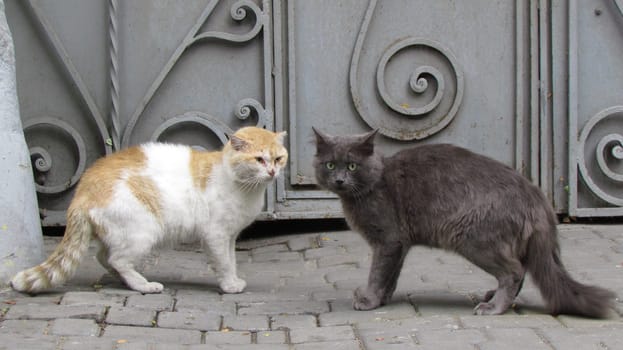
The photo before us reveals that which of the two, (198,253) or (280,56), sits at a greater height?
(280,56)

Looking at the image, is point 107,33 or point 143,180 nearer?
point 143,180

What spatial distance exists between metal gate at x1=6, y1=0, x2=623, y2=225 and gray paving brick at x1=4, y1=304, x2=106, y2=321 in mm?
2299

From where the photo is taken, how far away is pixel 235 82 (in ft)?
22.8

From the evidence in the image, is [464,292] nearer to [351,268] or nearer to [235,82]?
[351,268]

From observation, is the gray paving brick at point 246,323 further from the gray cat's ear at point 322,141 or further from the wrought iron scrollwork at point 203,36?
the wrought iron scrollwork at point 203,36

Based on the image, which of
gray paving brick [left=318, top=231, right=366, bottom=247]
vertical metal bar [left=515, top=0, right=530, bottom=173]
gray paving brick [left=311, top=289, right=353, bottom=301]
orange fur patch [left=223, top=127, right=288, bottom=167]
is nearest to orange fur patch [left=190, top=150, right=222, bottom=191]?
orange fur patch [left=223, top=127, right=288, bottom=167]

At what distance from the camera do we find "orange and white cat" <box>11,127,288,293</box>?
16.7 feet

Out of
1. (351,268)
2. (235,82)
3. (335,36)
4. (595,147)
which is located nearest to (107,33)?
(235,82)

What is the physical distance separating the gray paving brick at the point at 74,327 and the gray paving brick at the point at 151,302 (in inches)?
17.5

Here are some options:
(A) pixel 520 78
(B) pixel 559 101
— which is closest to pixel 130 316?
(A) pixel 520 78

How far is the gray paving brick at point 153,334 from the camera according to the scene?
4.23m

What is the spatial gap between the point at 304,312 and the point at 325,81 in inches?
104

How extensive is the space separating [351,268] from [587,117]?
2.45 metres

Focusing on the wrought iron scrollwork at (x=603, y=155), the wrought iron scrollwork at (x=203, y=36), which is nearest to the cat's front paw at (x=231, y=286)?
the wrought iron scrollwork at (x=203, y=36)
